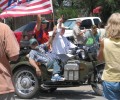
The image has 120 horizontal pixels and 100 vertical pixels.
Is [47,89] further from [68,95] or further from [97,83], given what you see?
[97,83]

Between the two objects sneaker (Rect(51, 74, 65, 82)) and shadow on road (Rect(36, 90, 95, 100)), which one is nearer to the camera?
sneaker (Rect(51, 74, 65, 82))

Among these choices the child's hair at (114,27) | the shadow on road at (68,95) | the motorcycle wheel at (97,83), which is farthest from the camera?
the shadow on road at (68,95)

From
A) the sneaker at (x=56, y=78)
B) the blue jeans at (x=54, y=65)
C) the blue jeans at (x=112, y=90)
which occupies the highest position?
the blue jeans at (x=112, y=90)

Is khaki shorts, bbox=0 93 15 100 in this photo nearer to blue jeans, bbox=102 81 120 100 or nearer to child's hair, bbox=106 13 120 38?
blue jeans, bbox=102 81 120 100

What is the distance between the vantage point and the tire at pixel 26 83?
9469 millimetres

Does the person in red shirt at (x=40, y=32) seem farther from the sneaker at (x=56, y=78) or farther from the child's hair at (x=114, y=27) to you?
the child's hair at (x=114, y=27)

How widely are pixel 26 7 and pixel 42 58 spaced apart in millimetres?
1739

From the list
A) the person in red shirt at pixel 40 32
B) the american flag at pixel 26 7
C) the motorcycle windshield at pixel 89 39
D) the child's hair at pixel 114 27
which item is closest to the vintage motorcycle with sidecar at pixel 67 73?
the person in red shirt at pixel 40 32

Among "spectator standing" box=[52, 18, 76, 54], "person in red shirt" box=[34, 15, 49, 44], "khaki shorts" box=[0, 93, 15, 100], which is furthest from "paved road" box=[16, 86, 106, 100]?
"khaki shorts" box=[0, 93, 15, 100]

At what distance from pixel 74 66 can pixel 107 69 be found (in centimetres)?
430

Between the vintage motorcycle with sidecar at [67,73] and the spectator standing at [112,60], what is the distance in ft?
14.0

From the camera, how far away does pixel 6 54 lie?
4.45 meters

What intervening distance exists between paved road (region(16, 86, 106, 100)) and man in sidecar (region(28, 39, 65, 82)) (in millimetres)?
767

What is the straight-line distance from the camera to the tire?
31.1 feet
